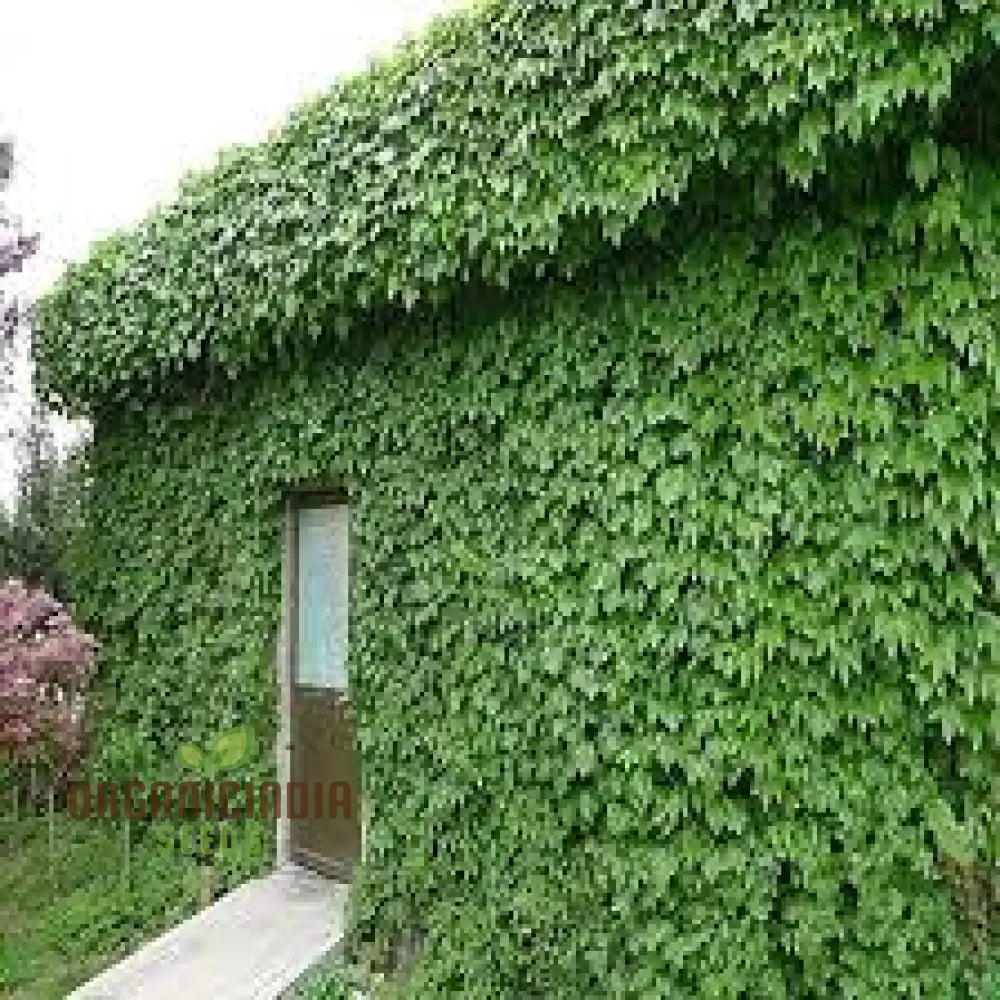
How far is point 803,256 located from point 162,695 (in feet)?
17.3

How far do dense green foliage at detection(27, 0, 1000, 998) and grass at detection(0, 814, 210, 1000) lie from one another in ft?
5.57

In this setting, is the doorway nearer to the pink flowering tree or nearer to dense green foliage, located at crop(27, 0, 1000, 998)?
dense green foliage, located at crop(27, 0, 1000, 998)

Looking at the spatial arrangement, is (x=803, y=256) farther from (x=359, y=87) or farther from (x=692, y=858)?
(x=359, y=87)

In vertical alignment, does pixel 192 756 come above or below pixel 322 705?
below

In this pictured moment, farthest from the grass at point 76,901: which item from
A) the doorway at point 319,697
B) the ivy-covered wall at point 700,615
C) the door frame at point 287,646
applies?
the ivy-covered wall at point 700,615

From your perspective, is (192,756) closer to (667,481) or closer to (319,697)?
(319,697)

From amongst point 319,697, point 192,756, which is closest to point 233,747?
point 192,756

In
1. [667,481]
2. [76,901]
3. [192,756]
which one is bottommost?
[76,901]

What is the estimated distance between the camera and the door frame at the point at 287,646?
23.9 feet

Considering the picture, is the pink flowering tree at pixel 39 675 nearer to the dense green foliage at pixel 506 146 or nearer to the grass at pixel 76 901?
the grass at pixel 76 901

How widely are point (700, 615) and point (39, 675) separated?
190 inches

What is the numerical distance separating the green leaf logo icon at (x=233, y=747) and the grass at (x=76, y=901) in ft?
2.20

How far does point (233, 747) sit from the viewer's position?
7355mm

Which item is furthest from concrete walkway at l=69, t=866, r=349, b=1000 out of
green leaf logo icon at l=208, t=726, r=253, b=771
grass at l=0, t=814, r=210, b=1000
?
green leaf logo icon at l=208, t=726, r=253, b=771
